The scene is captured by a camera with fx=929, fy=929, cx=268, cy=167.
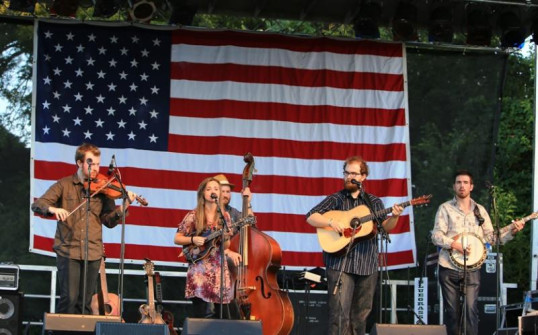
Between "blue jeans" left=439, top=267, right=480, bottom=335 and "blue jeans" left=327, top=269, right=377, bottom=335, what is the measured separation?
1127 mm

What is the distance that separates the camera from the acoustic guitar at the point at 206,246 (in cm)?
859

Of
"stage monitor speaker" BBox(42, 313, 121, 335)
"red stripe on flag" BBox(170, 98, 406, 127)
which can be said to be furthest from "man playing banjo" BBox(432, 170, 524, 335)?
"stage monitor speaker" BBox(42, 313, 121, 335)

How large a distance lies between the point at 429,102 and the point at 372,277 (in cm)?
425

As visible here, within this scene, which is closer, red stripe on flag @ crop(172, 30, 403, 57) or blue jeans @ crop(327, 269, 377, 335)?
blue jeans @ crop(327, 269, 377, 335)

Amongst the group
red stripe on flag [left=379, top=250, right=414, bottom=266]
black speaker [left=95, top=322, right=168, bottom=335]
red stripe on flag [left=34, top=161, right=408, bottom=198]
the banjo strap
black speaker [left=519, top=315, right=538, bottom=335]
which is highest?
red stripe on flag [left=34, top=161, right=408, bottom=198]

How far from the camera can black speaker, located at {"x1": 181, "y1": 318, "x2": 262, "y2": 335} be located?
7016 mm

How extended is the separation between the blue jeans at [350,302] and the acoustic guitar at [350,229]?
0.26 meters

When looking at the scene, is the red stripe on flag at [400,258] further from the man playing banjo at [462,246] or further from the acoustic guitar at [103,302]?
the acoustic guitar at [103,302]

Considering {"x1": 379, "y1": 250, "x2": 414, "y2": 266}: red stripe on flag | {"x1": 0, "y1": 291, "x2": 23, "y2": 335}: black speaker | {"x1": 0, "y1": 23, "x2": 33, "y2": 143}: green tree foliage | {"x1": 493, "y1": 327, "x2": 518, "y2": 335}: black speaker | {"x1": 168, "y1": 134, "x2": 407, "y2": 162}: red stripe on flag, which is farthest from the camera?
{"x1": 379, "y1": 250, "x2": 414, "y2": 266}: red stripe on flag

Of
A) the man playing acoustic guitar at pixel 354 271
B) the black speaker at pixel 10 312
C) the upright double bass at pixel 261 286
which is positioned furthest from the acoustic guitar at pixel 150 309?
the man playing acoustic guitar at pixel 354 271

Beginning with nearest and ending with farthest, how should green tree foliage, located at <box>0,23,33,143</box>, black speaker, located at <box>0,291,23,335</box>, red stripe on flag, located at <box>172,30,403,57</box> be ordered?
black speaker, located at <box>0,291,23,335</box> < green tree foliage, located at <box>0,23,33,143</box> < red stripe on flag, located at <box>172,30,403,57</box>

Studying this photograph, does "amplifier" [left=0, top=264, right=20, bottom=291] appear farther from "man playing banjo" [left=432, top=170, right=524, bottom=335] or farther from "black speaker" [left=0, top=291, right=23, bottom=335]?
A: "man playing banjo" [left=432, top=170, right=524, bottom=335]

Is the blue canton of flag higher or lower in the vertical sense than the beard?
higher

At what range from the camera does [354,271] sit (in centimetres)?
876
